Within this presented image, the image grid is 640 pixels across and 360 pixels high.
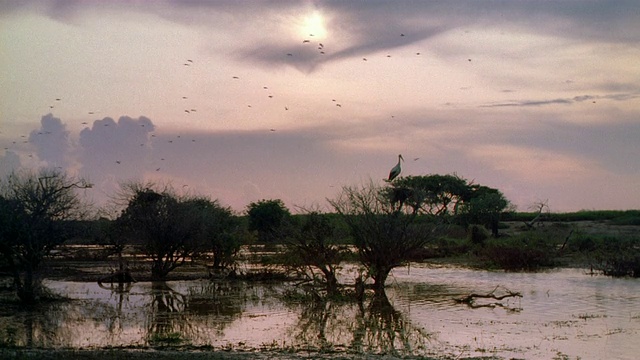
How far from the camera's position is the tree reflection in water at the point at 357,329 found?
49.4 ft

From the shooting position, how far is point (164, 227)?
31141mm

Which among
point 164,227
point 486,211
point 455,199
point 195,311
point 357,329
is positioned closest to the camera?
point 357,329

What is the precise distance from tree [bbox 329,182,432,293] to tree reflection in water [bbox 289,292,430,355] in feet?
5.59

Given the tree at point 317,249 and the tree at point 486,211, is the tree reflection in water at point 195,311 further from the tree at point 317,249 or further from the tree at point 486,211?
the tree at point 486,211

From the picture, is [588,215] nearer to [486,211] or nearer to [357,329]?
[486,211]

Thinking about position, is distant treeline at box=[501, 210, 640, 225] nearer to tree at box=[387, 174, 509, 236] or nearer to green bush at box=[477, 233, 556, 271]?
tree at box=[387, 174, 509, 236]

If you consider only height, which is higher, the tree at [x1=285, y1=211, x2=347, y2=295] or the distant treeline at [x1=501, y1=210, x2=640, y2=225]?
the distant treeline at [x1=501, y1=210, x2=640, y2=225]

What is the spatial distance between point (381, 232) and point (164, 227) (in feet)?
36.7

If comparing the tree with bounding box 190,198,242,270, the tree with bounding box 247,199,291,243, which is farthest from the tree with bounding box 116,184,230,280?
the tree with bounding box 247,199,291,243

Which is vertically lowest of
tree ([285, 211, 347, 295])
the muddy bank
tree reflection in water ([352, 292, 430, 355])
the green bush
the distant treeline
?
tree reflection in water ([352, 292, 430, 355])

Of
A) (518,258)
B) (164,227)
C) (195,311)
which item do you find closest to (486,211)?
(518,258)

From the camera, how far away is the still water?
15.2m

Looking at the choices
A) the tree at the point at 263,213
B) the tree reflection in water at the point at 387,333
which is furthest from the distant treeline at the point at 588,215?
the tree reflection in water at the point at 387,333

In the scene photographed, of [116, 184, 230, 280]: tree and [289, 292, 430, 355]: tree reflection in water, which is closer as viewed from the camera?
[289, 292, 430, 355]: tree reflection in water
